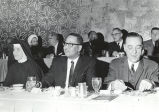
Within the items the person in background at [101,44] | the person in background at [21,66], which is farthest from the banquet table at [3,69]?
the person in background at [101,44]

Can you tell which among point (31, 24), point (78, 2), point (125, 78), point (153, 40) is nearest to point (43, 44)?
point (31, 24)

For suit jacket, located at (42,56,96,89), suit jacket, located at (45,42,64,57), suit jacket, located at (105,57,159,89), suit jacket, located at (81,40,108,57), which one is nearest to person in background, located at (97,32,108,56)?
suit jacket, located at (81,40,108,57)

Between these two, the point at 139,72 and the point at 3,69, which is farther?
the point at 3,69

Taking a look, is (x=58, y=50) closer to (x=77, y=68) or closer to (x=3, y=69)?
(x=3, y=69)

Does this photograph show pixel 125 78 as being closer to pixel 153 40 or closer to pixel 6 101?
pixel 6 101

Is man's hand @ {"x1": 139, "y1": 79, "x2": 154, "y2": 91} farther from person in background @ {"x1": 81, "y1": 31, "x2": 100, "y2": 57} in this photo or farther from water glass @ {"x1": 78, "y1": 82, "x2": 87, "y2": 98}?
person in background @ {"x1": 81, "y1": 31, "x2": 100, "y2": 57}

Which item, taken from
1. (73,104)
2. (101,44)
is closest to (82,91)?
(73,104)

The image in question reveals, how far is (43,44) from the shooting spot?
8883mm

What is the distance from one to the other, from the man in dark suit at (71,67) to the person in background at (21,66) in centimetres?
57

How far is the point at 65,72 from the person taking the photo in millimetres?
3566

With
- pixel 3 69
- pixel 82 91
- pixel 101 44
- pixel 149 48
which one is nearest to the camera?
pixel 82 91

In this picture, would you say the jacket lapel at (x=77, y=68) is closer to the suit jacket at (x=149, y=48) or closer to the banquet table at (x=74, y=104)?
the banquet table at (x=74, y=104)

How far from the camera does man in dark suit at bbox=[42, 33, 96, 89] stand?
354 centimetres

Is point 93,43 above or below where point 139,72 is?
above
